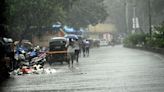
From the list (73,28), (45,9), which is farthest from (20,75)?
(73,28)

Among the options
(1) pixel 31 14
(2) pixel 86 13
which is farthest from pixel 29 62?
(2) pixel 86 13

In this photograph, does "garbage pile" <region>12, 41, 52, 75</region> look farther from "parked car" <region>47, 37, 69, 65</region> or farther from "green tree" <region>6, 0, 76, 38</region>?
"green tree" <region>6, 0, 76, 38</region>

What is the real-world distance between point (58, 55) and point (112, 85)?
1849 cm

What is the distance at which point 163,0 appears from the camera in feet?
212

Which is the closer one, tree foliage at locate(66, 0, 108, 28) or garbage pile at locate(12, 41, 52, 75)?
garbage pile at locate(12, 41, 52, 75)

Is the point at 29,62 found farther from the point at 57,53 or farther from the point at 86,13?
the point at 86,13

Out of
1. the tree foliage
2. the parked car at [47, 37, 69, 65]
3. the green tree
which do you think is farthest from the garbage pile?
the tree foliage

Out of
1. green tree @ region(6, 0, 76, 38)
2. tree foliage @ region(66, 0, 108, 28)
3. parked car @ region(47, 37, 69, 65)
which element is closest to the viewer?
Result: parked car @ region(47, 37, 69, 65)

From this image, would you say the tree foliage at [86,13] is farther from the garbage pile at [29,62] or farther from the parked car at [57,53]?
the garbage pile at [29,62]

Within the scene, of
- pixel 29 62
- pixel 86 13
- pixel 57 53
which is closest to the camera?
pixel 29 62

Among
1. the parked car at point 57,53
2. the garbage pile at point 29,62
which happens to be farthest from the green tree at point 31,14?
the garbage pile at point 29,62

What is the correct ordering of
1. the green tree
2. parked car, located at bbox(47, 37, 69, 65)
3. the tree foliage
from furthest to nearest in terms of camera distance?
1. the tree foliage
2. the green tree
3. parked car, located at bbox(47, 37, 69, 65)

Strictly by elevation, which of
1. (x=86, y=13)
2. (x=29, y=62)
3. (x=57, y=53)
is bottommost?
(x=29, y=62)

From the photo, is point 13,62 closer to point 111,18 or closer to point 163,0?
point 163,0
